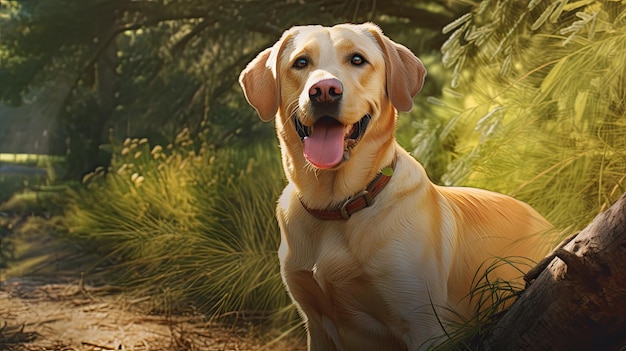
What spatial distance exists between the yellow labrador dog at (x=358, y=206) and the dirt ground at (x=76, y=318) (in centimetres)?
153

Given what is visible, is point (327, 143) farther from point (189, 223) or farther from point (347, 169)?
point (189, 223)

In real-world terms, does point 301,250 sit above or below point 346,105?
below

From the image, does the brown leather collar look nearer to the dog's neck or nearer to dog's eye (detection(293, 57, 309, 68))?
the dog's neck

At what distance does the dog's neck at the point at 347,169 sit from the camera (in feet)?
A: 8.32

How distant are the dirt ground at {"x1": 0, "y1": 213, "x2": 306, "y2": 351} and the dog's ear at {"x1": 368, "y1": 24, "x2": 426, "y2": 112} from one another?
1870mm

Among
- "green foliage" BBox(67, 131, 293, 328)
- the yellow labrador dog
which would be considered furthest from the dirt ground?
the yellow labrador dog

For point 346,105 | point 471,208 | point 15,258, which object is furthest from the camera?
point 15,258

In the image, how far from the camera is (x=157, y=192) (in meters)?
4.71

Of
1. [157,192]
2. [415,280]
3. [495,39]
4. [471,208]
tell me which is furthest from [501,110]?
[157,192]

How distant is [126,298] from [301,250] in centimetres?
215

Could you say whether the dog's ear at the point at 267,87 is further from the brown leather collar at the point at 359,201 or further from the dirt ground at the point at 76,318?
the dirt ground at the point at 76,318

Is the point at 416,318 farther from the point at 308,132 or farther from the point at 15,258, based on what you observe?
the point at 15,258

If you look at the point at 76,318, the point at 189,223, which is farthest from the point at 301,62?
the point at 76,318

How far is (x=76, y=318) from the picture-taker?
14.6 feet
